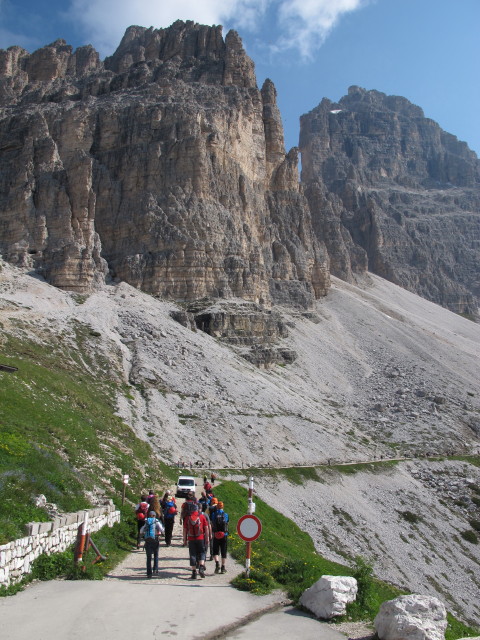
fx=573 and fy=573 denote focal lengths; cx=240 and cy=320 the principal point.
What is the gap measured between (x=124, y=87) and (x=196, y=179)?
1206 inches

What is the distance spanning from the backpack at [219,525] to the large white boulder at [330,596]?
3432 mm

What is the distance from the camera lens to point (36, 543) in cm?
1119

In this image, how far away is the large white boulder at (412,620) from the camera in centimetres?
844

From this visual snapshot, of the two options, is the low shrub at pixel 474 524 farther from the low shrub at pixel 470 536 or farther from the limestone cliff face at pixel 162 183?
the limestone cliff face at pixel 162 183

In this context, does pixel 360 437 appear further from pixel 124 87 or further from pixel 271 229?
pixel 124 87

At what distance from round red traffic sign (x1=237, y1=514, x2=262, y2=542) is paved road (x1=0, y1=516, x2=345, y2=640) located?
1.08 m

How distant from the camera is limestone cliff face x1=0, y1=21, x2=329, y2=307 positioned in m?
79.2

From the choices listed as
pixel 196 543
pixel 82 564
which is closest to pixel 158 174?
pixel 196 543

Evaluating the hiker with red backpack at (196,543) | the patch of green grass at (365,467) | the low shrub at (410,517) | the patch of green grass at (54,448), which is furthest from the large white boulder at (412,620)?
the patch of green grass at (365,467)

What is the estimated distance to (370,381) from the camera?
79562 mm

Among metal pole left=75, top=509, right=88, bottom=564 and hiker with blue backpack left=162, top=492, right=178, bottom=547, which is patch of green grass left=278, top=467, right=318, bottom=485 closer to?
hiker with blue backpack left=162, top=492, right=178, bottom=547

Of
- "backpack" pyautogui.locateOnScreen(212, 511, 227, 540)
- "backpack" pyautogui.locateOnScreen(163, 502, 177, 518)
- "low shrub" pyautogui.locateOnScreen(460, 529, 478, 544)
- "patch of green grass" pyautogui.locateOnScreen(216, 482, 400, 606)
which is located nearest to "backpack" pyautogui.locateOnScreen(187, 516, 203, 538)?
"backpack" pyautogui.locateOnScreen(212, 511, 227, 540)

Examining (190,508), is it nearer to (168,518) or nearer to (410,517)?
(168,518)

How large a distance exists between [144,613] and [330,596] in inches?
126
